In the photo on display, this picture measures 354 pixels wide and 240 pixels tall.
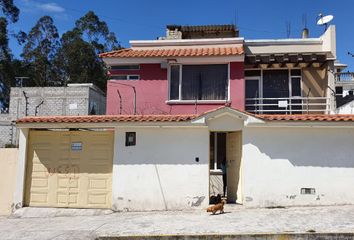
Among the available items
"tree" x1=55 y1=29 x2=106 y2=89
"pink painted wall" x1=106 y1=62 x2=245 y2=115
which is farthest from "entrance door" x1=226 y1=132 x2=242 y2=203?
"tree" x1=55 y1=29 x2=106 y2=89

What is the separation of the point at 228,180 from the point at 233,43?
654 centimetres

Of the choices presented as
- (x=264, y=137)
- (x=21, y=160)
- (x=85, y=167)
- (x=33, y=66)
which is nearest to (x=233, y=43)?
(x=264, y=137)

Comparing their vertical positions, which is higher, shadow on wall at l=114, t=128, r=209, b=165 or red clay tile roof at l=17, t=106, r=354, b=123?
red clay tile roof at l=17, t=106, r=354, b=123

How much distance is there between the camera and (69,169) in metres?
12.5

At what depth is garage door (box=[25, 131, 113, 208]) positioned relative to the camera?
12.3 metres

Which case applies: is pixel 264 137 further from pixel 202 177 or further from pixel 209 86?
pixel 209 86

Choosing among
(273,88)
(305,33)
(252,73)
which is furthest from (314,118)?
(305,33)

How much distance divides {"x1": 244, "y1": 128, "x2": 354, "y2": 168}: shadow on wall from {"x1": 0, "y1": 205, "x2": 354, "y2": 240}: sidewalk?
1.43 metres

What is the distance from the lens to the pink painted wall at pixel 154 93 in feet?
50.3

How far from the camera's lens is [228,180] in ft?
43.2

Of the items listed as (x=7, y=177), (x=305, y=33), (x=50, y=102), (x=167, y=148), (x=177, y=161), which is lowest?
(x=7, y=177)

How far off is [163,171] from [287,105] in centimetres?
650

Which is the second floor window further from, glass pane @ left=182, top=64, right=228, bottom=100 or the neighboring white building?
the neighboring white building

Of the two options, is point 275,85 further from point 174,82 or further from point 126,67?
point 126,67
